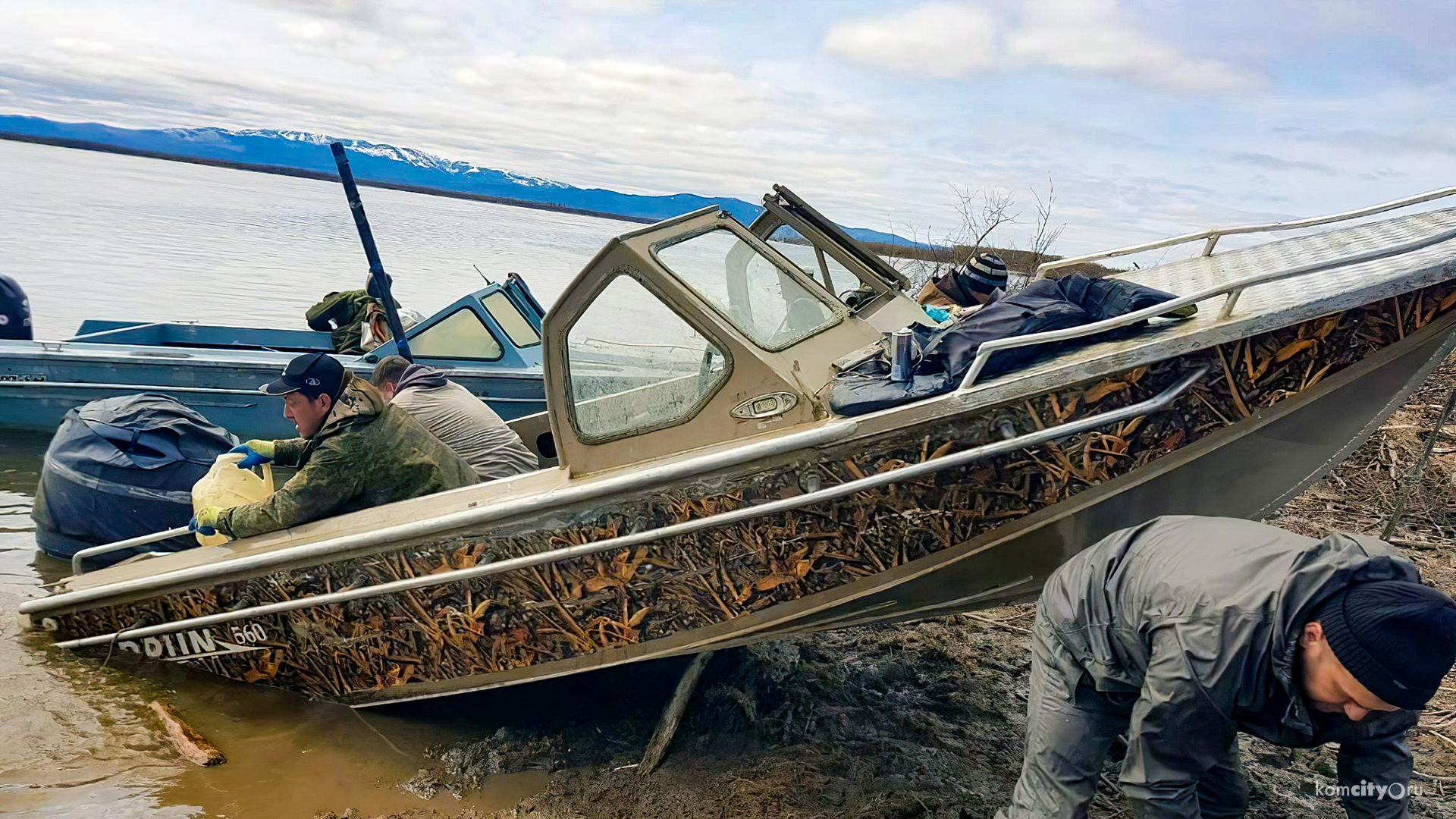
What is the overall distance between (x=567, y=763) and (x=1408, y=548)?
16.0ft

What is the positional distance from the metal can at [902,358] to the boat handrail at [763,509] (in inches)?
11.9

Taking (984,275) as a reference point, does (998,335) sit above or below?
below

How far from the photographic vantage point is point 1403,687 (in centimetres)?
182

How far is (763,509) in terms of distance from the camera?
3.10m

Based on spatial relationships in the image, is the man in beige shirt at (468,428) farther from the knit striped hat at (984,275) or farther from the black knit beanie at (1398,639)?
the black knit beanie at (1398,639)

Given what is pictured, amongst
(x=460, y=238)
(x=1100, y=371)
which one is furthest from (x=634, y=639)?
(x=460, y=238)

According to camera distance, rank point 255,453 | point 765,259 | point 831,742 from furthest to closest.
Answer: point 255,453, point 765,259, point 831,742

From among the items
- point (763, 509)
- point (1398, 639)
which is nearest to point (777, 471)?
point (763, 509)

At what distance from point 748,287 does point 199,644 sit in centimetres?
310

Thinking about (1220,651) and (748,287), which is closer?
(1220,651)

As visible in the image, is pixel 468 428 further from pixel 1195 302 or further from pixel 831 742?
pixel 1195 302

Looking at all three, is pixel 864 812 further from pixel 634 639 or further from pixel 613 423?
pixel 613 423

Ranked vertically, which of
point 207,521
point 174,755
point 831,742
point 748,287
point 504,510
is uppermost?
point 748,287

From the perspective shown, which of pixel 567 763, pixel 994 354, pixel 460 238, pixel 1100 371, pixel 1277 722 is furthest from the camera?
pixel 460 238
